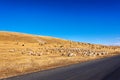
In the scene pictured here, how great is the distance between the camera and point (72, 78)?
57.4 feet

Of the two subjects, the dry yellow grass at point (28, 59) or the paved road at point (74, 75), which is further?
the dry yellow grass at point (28, 59)

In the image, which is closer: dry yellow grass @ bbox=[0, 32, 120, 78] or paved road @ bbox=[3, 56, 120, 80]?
paved road @ bbox=[3, 56, 120, 80]

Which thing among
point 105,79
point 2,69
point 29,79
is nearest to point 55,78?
point 29,79

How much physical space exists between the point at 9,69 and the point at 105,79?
412 inches

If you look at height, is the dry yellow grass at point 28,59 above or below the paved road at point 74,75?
above

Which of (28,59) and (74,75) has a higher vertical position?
(28,59)

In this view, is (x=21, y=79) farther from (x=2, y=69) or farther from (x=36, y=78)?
(x=2, y=69)

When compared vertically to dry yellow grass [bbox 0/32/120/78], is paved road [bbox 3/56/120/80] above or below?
below

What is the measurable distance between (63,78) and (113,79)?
9.57 feet

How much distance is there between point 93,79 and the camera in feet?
55.7

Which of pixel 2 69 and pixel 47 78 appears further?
pixel 2 69

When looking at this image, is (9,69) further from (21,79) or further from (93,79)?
(93,79)

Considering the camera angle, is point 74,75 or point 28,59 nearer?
point 74,75

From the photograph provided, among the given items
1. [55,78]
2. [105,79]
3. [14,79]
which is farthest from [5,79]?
[105,79]
